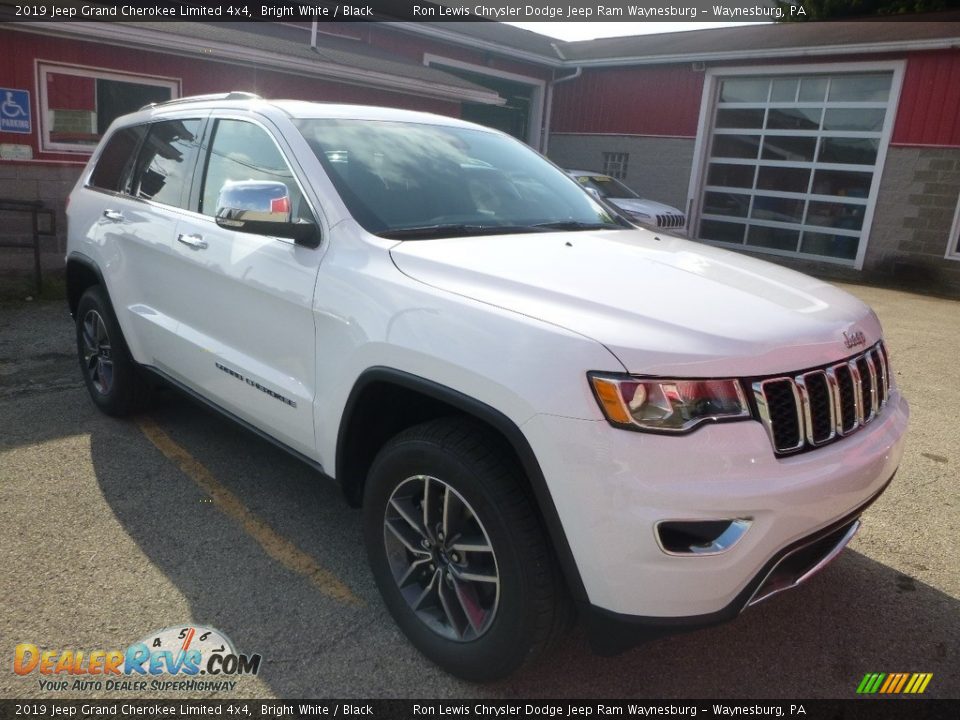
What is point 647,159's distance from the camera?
17.8 meters

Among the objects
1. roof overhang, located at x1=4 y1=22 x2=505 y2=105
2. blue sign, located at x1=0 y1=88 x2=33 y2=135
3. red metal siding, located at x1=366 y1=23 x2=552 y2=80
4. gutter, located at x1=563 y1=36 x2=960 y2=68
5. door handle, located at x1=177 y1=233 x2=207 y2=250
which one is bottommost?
door handle, located at x1=177 y1=233 x2=207 y2=250

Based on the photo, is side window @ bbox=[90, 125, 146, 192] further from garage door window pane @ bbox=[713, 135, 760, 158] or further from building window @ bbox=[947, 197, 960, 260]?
garage door window pane @ bbox=[713, 135, 760, 158]

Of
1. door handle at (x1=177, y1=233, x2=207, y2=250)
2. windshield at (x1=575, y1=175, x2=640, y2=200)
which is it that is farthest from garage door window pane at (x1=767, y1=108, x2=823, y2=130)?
door handle at (x1=177, y1=233, x2=207, y2=250)

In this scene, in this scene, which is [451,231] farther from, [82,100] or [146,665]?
[82,100]

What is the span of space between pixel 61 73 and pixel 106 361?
6.75 metres

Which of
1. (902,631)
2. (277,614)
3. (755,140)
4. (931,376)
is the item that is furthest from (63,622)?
(755,140)

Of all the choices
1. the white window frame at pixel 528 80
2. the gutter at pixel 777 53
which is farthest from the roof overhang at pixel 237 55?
the gutter at pixel 777 53

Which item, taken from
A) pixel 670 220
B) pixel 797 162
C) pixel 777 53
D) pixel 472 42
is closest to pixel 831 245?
pixel 797 162

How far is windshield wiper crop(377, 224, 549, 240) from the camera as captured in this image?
2.88m

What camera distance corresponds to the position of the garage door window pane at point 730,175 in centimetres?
1608

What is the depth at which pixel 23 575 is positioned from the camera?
3.08 metres

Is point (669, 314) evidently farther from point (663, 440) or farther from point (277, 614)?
point (277, 614)

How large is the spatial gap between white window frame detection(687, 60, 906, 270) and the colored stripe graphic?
13.4 meters

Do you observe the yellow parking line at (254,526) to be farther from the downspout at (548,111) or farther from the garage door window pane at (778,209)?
the downspout at (548,111)
